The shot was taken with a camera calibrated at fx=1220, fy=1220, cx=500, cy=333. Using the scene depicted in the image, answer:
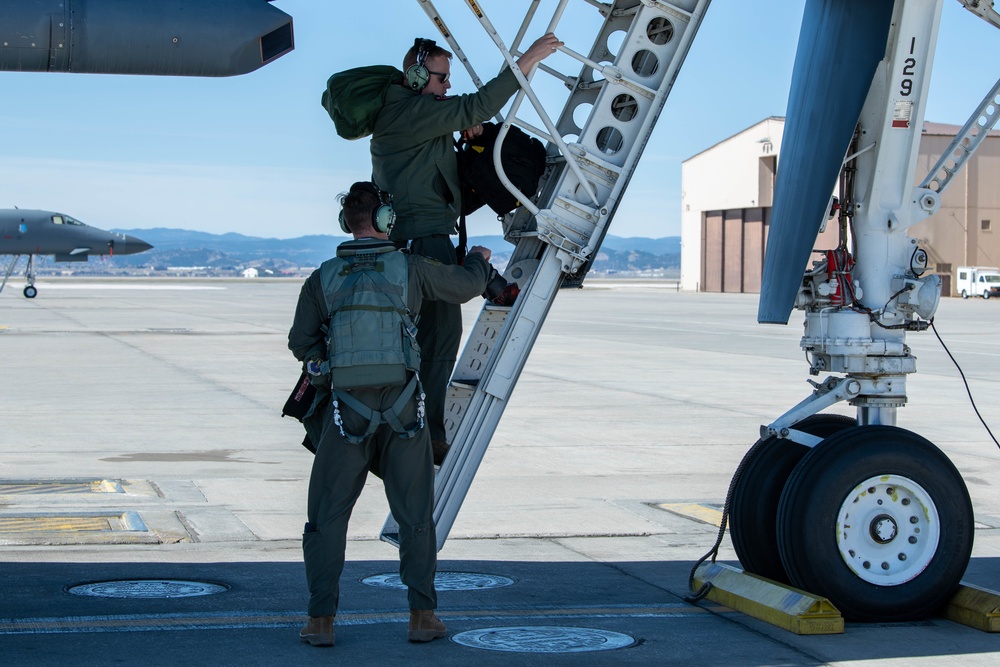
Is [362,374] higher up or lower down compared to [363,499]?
higher up

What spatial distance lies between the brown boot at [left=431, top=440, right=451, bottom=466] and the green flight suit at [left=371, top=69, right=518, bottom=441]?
29 mm

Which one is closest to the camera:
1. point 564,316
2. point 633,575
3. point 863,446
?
point 863,446

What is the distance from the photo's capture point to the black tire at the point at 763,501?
6434mm

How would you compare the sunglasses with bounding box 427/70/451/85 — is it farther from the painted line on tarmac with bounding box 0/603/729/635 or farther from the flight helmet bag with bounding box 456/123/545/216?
the painted line on tarmac with bounding box 0/603/729/635

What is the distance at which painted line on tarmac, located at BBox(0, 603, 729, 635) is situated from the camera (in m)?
5.82

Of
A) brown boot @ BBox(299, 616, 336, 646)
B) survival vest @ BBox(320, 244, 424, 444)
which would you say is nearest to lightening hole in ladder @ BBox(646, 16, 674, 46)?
survival vest @ BBox(320, 244, 424, 444)

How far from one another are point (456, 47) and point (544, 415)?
32.4 ft

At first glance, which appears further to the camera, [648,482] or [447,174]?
[648,482]

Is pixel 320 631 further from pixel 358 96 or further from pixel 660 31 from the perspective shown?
pixel 660 31

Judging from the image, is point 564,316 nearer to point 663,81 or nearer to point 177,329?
point 177,329

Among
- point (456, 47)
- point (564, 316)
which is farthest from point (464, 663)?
point (564, 316)

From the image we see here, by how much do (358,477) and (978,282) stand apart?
65.8 metres

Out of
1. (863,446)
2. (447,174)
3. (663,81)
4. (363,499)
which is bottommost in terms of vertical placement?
(363,499)

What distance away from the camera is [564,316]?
46.3m
